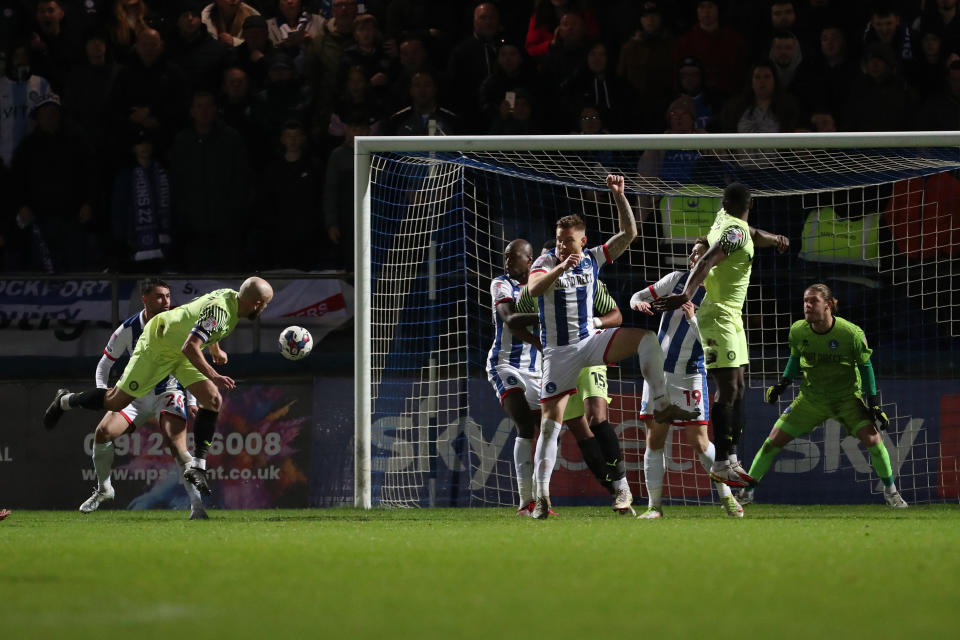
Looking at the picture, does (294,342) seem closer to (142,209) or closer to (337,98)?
(142,209)

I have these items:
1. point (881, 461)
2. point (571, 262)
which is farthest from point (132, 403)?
point (881, 461)

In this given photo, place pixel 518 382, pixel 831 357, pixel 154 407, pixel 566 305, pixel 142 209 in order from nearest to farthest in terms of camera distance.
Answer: pixel 566 305
pixel 518 382
pixel 831 357
pixel 154 407
pixel 142 209

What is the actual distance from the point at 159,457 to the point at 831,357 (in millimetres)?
5836

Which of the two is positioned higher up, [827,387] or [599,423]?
[827,387]

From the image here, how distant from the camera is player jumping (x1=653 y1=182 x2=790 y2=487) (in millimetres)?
9547

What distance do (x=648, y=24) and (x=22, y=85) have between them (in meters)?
6.40

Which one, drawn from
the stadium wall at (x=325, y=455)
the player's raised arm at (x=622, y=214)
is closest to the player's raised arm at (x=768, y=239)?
the player's raised arm at (x=622, y=214)

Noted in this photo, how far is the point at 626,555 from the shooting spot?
21.8 feet

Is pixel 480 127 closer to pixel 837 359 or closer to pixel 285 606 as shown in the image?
pixel 837 359

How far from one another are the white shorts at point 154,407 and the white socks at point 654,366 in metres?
3.79

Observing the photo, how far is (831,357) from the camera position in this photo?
11078 millimetres

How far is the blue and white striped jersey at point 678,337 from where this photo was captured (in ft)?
32.3

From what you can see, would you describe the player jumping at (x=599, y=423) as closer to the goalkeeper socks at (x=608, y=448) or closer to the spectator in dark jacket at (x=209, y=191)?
the goalkeeper socks at (x=608, y=448)

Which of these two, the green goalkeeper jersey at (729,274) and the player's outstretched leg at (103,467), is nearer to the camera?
the green goalkeeper jersey at (729,274)
